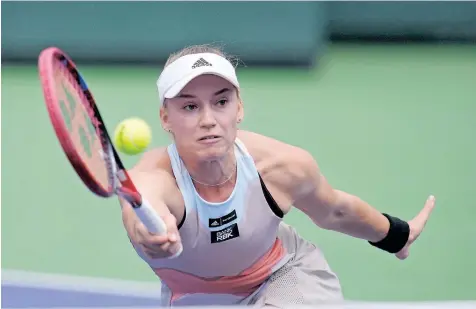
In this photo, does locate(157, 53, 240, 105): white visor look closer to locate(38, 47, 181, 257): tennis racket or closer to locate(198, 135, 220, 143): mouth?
locate(198, 135, 220, 143): mouth

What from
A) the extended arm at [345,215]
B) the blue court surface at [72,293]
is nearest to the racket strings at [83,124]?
the extended arm at [345,215]

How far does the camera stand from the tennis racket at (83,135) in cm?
181

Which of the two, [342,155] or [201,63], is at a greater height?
[342,155]

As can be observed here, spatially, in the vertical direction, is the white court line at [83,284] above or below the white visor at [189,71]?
below

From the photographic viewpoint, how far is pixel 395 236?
115 inches

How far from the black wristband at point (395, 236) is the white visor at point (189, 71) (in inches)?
29.5

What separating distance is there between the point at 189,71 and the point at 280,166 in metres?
0.37

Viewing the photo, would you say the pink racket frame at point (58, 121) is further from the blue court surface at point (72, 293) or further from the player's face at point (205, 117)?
the blue court surface at point (72, 293)

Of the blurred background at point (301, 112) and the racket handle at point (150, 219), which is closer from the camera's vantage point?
the racket handle at point (150, 219)

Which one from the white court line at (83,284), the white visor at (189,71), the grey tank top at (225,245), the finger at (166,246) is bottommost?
the finger at (166,246)

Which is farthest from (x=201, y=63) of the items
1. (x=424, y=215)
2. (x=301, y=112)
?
(x=301, y=112)

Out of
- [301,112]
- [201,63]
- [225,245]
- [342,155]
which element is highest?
[301,112]

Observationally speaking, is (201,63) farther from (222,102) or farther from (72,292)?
(72,292)

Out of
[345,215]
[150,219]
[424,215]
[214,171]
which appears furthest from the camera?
[424,215]
